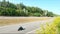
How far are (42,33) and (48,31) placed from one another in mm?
267

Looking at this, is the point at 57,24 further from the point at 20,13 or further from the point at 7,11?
the point at 20,13

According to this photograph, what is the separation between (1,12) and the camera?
Answer: 9375 cm

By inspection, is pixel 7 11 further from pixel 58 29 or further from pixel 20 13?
pixel 58 29

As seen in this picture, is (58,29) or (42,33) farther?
(42,33)

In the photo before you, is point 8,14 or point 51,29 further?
point 8,14

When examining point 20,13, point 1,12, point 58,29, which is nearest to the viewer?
point 58,29

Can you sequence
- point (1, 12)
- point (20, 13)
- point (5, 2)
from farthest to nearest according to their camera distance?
point (5, 2) → point (20, 13) → point (1, 12)

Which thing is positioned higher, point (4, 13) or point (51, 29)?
point (51, 29)

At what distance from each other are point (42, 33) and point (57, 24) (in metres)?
0.88

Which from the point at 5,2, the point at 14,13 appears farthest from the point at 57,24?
the point at 5,2

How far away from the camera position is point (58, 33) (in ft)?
18.1

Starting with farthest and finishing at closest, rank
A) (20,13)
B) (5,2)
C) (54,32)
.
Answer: (5,2)
(20,13)
(54,32)

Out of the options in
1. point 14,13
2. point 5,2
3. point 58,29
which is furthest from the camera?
point 5,2

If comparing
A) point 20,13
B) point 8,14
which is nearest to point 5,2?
point 20,13
